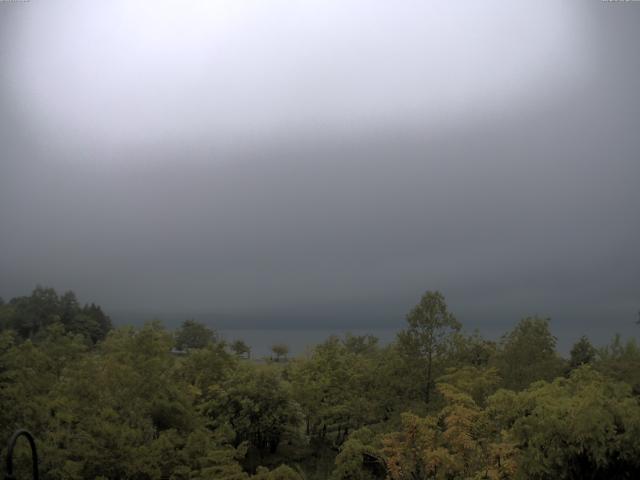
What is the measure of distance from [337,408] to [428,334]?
26.3ft

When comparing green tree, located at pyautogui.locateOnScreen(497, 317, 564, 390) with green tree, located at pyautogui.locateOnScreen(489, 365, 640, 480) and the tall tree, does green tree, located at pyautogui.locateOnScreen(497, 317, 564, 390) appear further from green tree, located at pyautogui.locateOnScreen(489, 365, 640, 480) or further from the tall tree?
green tree, located at pyautogui.locateOnScreen(489, 365, 640, 480)

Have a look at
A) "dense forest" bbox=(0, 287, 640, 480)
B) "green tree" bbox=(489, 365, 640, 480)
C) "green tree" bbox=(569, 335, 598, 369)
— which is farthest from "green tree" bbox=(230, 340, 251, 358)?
"green tree" bbox=(489, 365, 640, 480)

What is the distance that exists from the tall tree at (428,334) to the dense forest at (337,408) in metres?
0.06

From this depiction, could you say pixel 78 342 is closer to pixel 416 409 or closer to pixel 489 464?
pixel 416 409

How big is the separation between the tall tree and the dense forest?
64 mm

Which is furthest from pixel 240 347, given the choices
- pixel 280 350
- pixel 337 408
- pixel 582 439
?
pixel 582 439

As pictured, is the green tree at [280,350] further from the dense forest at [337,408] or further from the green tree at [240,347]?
the dense forest at [337,408]

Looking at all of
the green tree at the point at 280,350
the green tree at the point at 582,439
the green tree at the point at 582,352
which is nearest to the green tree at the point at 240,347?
the green tree at the point at 280,350

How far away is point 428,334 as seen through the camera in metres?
31.3

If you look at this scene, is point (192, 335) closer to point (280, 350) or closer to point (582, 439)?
point (280, 350)

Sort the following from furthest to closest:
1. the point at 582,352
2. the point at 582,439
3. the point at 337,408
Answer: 1. the point at 582,352
2. the point at 337,408
3. the point at 582,439

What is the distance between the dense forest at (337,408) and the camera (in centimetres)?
1705

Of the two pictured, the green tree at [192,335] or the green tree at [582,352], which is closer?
the green tree at [582,352]

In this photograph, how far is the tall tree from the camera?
31.0m
